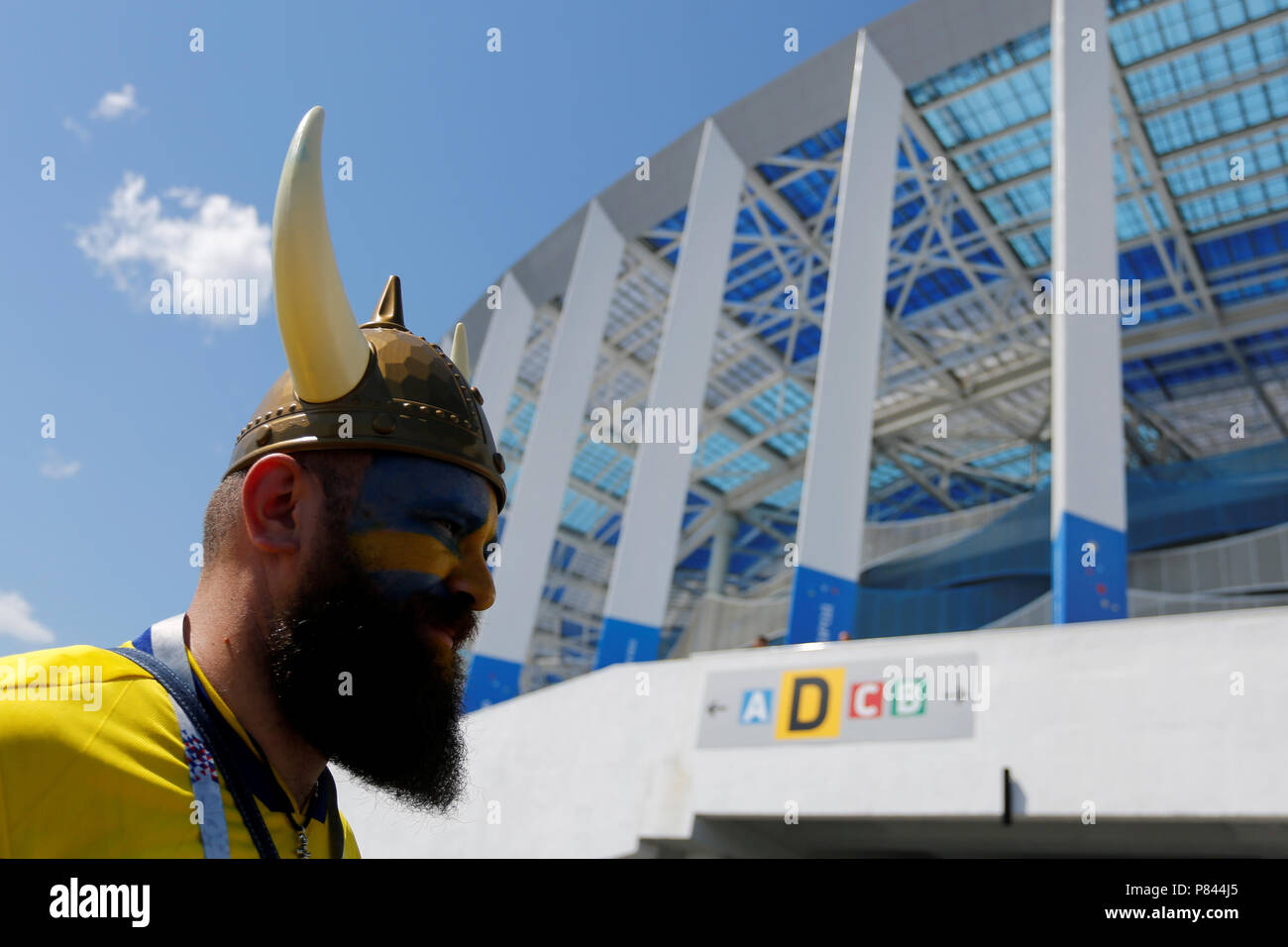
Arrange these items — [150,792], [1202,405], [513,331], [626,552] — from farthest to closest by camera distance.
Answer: [1202,405]
[513,331]
[626,552]
[150,792]

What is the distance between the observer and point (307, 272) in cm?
131

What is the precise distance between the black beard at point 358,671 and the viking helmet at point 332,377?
166mm

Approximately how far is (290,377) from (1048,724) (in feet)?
26.6

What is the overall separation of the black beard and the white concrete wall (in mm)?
4389

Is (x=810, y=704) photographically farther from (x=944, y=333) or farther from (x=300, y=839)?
(x=944, y=333)

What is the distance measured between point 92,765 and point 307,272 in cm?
64

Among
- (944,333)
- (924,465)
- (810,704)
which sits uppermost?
(944,333)

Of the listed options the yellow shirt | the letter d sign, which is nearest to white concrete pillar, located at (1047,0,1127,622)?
the letter d sign

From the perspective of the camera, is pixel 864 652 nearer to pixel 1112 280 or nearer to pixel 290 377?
pixel 1112 280

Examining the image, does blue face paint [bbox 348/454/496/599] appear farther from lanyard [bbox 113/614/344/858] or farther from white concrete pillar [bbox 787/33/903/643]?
white concrete pillar [bbox 787/33/903/643]

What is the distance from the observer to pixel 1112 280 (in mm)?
11883

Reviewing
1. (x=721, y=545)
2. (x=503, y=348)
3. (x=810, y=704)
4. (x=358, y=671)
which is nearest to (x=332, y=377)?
(x=358, y=671)
